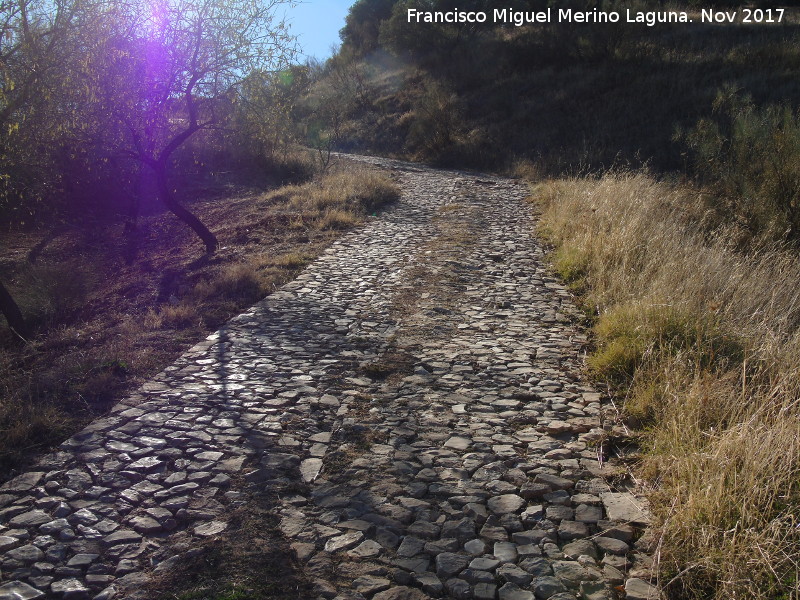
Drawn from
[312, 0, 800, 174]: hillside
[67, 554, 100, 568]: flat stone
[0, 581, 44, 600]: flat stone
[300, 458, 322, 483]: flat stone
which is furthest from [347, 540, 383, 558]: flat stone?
[312, 0, 800, 174]: hillside

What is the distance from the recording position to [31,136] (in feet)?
29.4

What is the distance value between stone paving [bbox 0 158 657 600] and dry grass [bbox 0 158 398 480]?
15.2 inches

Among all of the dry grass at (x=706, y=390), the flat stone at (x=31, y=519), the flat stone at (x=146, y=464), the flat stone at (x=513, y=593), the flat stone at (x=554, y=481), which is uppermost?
the dry grass at (x=706, y=390)

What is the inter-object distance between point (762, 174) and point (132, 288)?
40.5 feet

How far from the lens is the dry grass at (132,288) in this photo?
203 inches

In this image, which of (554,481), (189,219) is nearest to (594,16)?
(189,219)

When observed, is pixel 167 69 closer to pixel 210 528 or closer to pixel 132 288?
pixel 132 288

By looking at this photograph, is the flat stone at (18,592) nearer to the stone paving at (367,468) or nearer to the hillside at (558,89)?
the stone paving at (367,468)

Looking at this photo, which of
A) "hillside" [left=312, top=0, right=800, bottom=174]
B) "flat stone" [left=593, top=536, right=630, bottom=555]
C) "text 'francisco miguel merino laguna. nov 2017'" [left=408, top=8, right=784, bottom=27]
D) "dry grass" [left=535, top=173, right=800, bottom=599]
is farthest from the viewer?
"text 'francisco miguel merino laguna. nov 2017'" [left=408, top=8, right=784, bottom=27]

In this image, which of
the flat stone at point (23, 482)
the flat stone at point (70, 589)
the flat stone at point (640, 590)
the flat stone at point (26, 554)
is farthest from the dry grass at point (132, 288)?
the flat stone at point (640, 590)

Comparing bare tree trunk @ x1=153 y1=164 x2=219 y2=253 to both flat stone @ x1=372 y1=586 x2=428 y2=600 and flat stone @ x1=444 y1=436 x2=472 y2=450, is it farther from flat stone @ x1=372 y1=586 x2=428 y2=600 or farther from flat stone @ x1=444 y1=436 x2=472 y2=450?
flat stone @ x1=372 y1=586 x2=428 y2=600

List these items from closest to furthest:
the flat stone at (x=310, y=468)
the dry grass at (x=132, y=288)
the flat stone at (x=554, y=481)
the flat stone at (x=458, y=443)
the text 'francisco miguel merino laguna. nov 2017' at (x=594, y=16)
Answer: the flat stone at (x=554, y=481) < the flat stone at (x=310, y=468) < the flat stone at (x=458, y=443) < the dry grass at (x=132, y=288) < the text 'francisco miguel merino laguna. nov 2017' at (x=594, y=16)

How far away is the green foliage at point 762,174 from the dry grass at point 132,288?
8024mm

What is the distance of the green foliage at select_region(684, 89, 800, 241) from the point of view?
11273 millimetres
